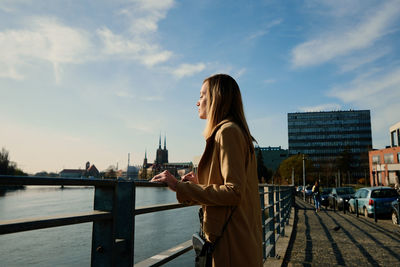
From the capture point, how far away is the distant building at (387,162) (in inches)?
2210

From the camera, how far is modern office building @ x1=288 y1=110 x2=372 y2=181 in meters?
111

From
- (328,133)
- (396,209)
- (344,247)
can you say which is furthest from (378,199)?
(328,133)

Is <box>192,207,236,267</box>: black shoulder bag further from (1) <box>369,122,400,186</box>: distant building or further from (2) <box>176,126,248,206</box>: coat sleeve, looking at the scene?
(1) <box>369,122,400,186</box>: distant building

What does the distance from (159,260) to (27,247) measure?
22108 mm

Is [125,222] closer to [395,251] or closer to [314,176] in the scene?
[395,251]

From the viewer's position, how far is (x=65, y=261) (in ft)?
50.6

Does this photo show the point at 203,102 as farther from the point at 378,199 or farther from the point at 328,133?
the point at 328,133

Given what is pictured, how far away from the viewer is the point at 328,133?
114312 millimetres

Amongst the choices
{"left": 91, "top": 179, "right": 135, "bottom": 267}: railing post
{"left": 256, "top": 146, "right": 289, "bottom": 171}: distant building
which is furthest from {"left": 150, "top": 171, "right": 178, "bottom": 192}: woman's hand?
{"left": 256, "top": 146, "right": 289, "bottom": 171}: distant building

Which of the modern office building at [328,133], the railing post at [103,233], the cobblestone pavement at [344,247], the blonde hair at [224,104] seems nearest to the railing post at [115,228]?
the railing post at [103,233]

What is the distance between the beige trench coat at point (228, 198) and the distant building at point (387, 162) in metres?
62.2

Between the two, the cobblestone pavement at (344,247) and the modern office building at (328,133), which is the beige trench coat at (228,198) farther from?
the modern office building at (328,133)

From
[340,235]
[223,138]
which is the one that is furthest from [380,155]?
[223,138]

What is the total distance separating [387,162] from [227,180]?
68028 mm
